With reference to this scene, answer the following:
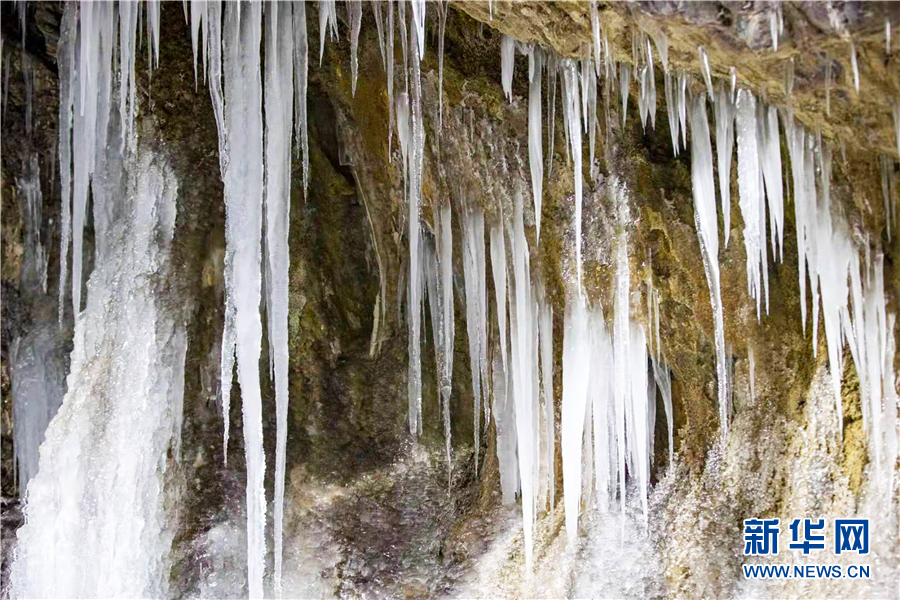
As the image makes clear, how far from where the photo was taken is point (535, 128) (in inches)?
154

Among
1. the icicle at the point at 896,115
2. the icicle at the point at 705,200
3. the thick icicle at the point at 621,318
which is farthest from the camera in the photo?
the thick icicle at the point at 621,318

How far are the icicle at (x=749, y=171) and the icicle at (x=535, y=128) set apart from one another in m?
0.81

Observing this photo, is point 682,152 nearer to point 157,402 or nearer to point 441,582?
point 441,582

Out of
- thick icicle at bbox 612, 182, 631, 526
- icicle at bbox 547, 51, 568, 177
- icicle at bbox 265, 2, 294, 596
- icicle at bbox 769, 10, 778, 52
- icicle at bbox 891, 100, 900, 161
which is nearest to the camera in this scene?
icicle at bbox 769, 10, 778, 52

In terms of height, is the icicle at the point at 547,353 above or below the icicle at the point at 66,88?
below

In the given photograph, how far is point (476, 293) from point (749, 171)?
4.69 ft

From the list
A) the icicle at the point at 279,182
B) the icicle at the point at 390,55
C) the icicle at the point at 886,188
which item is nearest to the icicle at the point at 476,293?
the icicle at the point at 390,55

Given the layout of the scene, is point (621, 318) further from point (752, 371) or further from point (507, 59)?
point (507, 59)

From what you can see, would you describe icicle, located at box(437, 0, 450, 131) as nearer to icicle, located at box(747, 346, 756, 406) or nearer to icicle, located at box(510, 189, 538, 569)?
icicle, located at box(510, 189, 538, 569)

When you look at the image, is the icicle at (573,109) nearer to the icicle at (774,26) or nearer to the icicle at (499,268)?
the icicle at (499,268)

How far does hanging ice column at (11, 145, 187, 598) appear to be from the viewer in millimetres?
4277

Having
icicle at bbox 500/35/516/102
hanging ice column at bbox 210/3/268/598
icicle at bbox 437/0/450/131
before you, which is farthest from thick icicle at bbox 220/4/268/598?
icicle at bbox 500/35/516/102

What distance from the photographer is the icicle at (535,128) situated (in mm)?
3770

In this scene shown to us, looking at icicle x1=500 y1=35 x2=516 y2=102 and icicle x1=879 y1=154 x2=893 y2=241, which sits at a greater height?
icicle x1=500 y1=35 x2=516 y2=102
